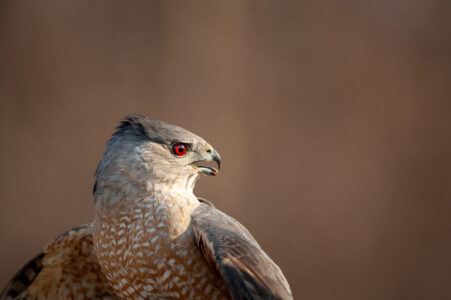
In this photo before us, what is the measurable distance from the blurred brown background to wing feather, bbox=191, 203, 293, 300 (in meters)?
1.65

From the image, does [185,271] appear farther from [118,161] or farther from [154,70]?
[154,70]

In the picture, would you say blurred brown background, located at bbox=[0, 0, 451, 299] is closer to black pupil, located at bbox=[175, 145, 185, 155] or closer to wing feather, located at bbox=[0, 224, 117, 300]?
wing feather, located at bbox=[0, 224, 117, 300]

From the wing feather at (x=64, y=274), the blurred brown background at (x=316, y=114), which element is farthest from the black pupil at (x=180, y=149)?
the blurred brown background at (x=316, y=114)

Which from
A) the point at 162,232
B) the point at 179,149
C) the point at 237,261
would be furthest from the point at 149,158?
the point at 237,261

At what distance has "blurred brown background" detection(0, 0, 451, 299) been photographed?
3133 mm

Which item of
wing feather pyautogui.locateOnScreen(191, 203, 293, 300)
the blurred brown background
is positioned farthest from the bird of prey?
the blurred brown background

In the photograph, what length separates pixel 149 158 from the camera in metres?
1.50

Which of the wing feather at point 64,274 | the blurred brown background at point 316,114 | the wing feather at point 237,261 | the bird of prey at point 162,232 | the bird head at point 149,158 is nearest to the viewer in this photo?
the wing feather at point 237,261

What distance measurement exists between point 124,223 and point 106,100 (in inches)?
70.9

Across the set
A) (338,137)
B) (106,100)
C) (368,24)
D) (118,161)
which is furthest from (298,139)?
(118,161)

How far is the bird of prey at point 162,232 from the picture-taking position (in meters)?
1.33

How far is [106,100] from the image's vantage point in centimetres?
307

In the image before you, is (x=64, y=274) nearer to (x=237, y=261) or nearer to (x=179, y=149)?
(x=179, y=149)

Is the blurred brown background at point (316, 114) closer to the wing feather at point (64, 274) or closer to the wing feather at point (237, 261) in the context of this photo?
the wing feather at point (64, 274)
